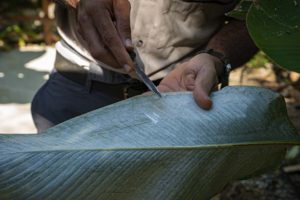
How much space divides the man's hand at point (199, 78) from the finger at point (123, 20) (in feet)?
0.43

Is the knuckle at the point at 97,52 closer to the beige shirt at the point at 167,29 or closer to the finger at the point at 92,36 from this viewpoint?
the finger at the point at 92,36

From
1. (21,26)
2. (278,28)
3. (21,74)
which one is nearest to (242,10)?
(278,28)

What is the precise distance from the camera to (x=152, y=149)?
724mm

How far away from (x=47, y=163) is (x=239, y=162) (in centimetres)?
32

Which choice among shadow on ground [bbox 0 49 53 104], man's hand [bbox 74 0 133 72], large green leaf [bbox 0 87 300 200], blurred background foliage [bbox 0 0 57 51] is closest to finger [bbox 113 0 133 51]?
man's hand [bbox 74 0 133 72]

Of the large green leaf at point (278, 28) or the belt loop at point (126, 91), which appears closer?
the large green leaf at point (278, 28)

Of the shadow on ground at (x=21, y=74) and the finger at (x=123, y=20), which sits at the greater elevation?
the finger at (x=123, y=20)

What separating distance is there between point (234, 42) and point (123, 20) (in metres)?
0.47

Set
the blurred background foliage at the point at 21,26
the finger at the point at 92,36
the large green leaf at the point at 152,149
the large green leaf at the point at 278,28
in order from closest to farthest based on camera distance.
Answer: the large green leaf at the point at 152,149
the large green leaf at the point at 278,28
the finger at the point at 92,36
the blurred background foliage at the point at 21,26

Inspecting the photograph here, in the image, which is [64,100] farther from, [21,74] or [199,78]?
[21,74]

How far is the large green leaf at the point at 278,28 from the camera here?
80 centimetres

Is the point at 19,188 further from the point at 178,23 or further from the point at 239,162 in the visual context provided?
the point at 178,23

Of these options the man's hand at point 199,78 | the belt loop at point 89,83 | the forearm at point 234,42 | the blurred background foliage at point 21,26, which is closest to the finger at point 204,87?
the man's hand at point 199,78

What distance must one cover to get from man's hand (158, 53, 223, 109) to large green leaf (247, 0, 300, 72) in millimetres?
117
